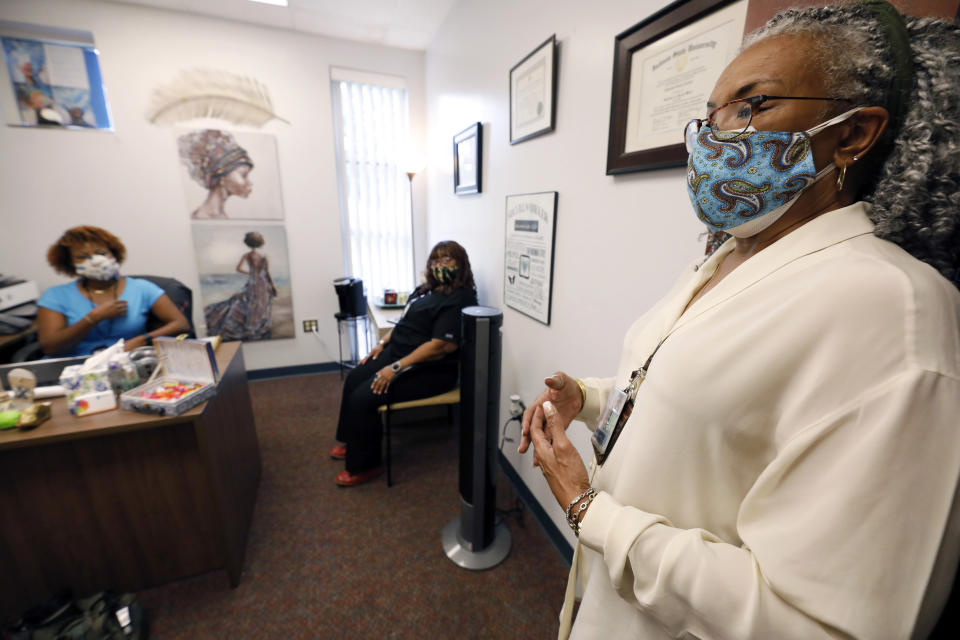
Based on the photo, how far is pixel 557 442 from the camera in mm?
721

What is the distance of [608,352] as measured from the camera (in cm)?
134

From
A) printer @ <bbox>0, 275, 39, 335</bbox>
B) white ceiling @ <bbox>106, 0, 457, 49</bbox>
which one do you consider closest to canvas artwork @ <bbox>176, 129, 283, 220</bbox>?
white ceiling @ <bbox>106, 0, 457, 49</bbox>

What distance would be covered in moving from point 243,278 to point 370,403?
2071 mm

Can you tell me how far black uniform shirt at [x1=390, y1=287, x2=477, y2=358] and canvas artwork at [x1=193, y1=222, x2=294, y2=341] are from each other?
1744 mm

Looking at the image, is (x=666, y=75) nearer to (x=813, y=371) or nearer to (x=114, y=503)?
(x=813, y=371)

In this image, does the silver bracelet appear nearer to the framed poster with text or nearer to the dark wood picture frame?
the dark wood picture frame

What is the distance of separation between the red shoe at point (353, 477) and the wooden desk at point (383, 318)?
907 millimetres

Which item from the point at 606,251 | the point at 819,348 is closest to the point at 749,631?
the point at 819,348

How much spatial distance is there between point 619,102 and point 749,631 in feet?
4.18

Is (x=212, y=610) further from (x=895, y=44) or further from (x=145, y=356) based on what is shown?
(x=895, y=44)

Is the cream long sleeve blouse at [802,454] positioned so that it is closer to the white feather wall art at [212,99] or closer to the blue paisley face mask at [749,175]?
the blue paisley face mask at [749,175]

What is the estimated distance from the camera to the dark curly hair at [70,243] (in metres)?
1.81

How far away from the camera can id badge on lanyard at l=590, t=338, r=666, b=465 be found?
26.8 inches

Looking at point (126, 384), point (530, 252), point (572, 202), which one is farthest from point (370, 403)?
point (572, 202)
